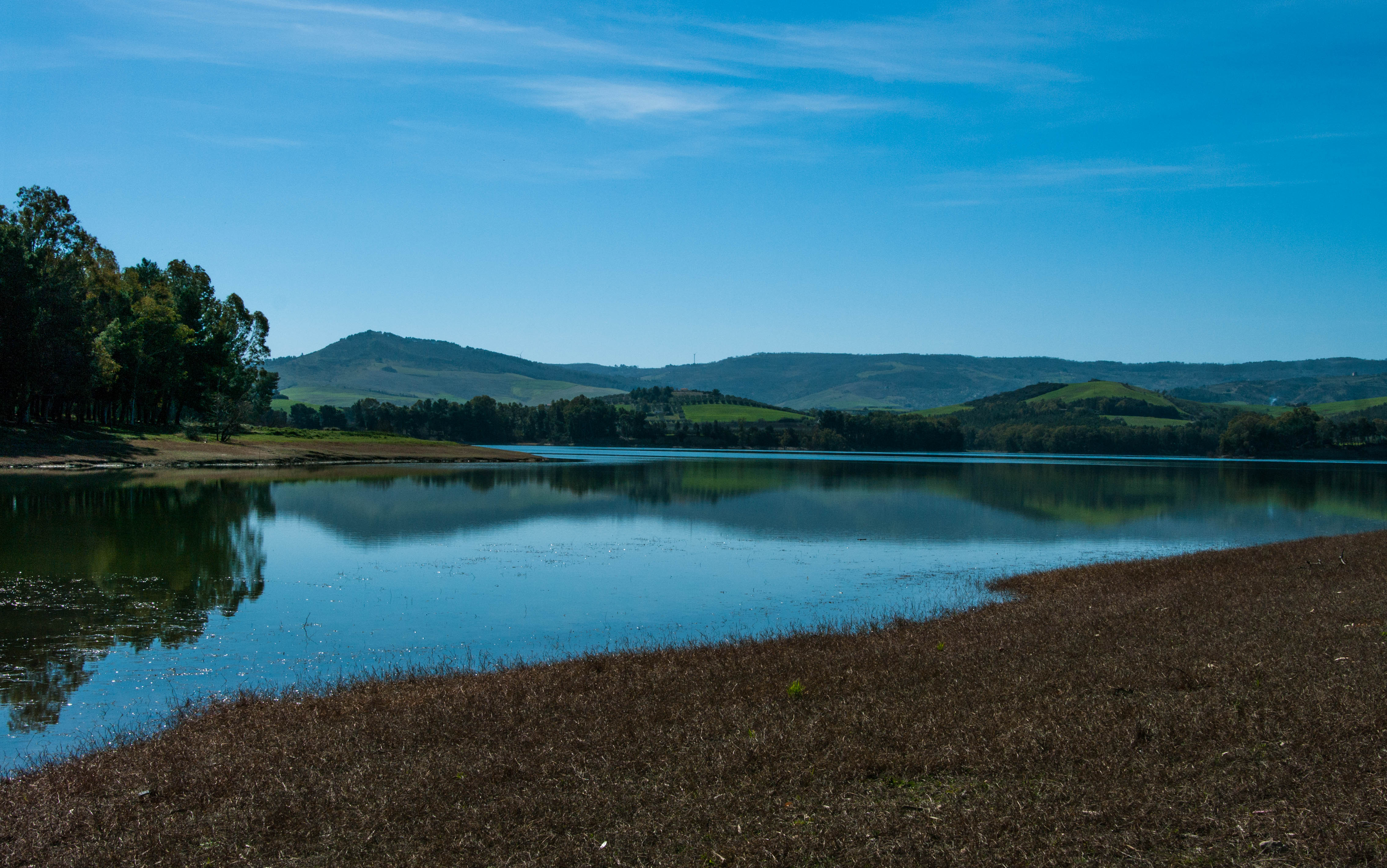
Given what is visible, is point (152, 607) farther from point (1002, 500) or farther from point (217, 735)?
point (1002, 500)

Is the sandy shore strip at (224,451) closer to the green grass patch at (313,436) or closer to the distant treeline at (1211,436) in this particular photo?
the green grass patch at (313,436)

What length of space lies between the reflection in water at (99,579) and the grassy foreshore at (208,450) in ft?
74.1

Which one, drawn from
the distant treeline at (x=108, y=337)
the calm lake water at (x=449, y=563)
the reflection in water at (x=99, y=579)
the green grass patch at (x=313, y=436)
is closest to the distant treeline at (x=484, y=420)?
the green grass patch at (x=313, y=436)

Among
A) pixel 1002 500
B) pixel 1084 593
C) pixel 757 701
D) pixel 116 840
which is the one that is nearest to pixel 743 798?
pixel 757 701

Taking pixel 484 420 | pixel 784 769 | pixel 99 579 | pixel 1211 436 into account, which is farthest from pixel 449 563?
pixel 1211 436

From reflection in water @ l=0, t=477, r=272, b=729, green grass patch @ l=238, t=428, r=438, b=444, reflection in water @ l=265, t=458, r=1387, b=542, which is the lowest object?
reflection in water @ l=265, t=458, r=1387, b=542

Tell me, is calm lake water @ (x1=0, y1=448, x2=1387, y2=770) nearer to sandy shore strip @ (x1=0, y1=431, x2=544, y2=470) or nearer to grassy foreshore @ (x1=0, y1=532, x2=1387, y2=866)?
grassy foreshore @ (x1=0, y1=532, x2=1387, y2=866)

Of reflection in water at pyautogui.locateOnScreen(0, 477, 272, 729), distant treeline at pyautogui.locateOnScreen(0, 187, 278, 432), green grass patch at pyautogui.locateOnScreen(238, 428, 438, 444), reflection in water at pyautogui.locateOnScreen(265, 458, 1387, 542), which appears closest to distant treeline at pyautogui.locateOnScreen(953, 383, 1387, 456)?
reflection in water at pyautogui.locateOnScreen(265, 458, 1387, 542)

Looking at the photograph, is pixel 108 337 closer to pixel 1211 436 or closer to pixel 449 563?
pixel 449 563

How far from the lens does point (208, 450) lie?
75062 mm

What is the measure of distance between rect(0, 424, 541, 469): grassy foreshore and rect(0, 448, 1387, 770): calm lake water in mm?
5886

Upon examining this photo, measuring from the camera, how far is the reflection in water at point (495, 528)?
19109 mm

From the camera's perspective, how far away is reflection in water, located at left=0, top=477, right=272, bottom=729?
48.8 ft

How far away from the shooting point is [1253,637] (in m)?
13.5
